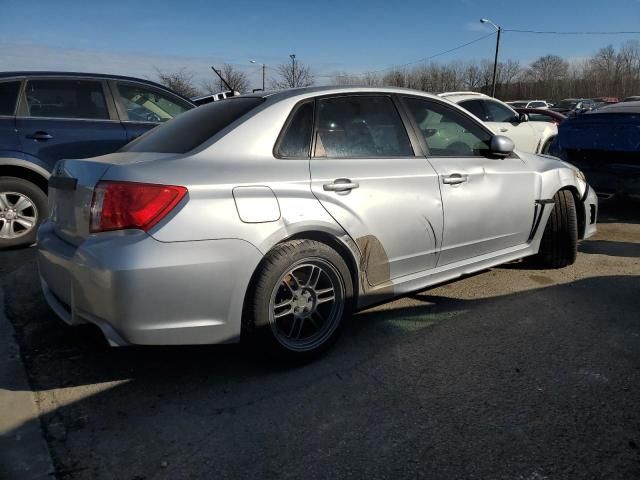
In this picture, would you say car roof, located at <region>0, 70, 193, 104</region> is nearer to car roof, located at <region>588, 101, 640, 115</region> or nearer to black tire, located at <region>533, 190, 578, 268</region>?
black tire, located at <region>533, 190, 578, 268</region>

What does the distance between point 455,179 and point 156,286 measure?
84.6 inches

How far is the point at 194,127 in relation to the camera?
3072 millimetres

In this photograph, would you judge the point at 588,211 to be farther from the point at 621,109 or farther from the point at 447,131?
the point at 621,109

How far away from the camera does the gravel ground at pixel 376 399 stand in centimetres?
211

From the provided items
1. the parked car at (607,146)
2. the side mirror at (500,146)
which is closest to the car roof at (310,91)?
the side mirror at (500,146)

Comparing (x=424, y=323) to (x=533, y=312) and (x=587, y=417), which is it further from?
(x=587, y=417)

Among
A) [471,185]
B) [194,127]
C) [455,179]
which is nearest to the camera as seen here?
[194,127]

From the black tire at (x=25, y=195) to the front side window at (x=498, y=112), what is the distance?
7.12 m

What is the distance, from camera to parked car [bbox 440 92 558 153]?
8.89 metres

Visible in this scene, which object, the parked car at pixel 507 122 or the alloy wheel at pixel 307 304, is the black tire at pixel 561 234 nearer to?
the alloy wheel at pixel 307 304

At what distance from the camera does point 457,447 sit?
219 centimetres

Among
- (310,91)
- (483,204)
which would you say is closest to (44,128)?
(310,91)

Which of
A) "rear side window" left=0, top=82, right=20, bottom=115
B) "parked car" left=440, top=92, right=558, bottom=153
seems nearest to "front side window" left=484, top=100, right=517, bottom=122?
"parked car" left=440, top=92, right=558, bottom=153

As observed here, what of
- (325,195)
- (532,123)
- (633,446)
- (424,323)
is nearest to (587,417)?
(633,446)
